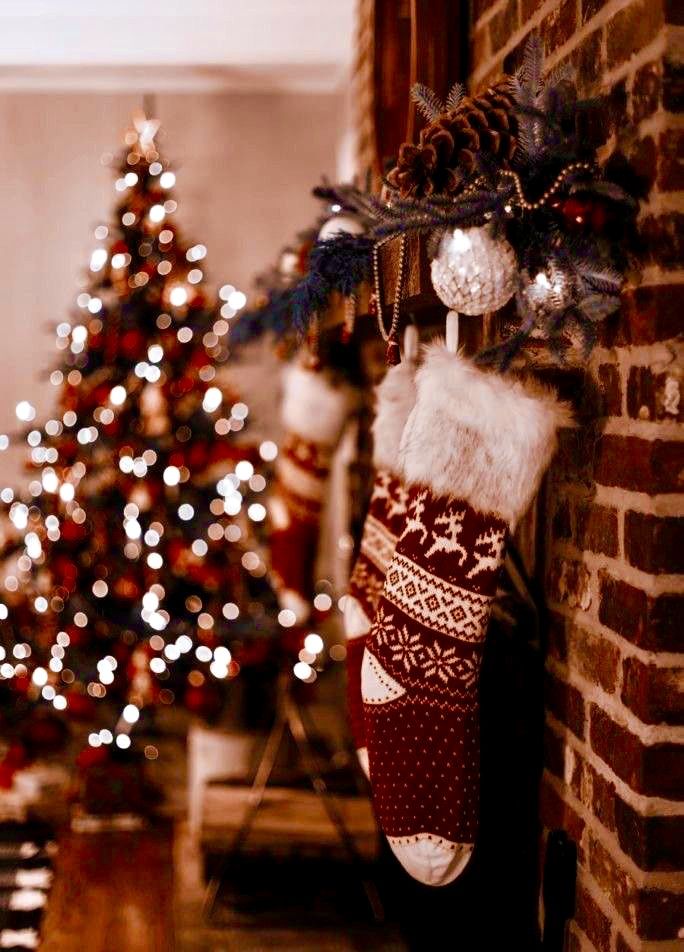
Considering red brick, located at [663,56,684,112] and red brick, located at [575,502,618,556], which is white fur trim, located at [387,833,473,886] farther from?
red brick, located at [663,56,684,112]

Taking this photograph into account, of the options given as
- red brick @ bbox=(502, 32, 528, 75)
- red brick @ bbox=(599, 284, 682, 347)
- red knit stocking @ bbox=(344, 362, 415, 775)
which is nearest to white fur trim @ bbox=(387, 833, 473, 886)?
red knit stocking @ bbox=(344, 362, 415, 775)

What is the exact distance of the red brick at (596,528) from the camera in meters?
1.44

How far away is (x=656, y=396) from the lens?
1305mm

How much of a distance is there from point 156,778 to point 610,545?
250 centimetres

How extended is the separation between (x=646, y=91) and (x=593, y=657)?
2.50ft

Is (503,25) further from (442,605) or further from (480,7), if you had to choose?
(442,605)

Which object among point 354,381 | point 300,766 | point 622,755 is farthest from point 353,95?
point 622,755

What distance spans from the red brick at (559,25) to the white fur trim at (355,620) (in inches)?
42.5

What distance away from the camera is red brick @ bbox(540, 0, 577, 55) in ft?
5.13

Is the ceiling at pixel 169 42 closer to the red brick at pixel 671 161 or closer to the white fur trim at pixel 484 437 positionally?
the white fur trim at pixel 484 437

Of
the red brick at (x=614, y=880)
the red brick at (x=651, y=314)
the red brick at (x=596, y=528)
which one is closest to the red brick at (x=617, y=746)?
the red brick at (x=614, y=880)

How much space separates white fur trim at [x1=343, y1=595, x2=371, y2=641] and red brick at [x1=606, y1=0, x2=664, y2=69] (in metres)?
1.12

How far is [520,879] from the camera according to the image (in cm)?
182

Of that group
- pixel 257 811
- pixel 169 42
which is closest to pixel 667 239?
pixel 257 811
